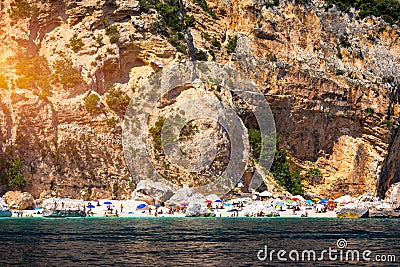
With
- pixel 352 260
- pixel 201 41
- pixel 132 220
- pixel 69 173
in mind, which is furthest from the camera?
pixel 201 41

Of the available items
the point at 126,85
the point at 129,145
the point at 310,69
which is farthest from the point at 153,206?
the point at 310,69

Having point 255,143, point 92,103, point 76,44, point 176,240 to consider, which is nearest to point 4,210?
point 92,103

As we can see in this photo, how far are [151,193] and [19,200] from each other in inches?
351

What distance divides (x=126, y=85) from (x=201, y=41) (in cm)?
906

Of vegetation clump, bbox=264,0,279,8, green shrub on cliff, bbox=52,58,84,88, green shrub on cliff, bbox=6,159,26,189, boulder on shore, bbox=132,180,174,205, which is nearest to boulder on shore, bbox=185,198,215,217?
boulder on shore, bbox=132,180,174,205

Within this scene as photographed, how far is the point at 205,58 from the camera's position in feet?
197

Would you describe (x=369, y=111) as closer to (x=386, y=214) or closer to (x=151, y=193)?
(x=386, y=214)

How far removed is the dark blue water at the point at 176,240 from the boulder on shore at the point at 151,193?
14.7 ft

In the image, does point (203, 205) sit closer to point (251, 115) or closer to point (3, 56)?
point (251, 115)

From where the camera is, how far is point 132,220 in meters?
44.9

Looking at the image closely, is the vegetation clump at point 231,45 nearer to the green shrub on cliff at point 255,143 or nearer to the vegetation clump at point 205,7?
the vegetation clump at point 205,7

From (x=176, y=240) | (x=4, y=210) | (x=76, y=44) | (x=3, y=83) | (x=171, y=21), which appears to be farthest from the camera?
(x=171, y=21)
